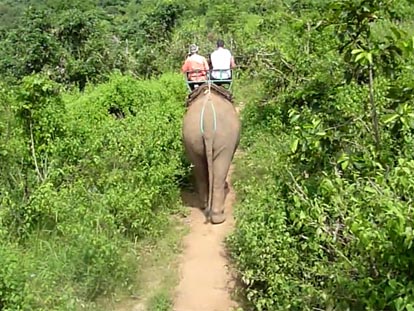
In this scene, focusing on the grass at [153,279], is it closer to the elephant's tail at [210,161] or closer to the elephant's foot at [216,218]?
the elephant's foot at [216,218]

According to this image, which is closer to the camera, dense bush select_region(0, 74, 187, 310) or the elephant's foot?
dense bush select_region(0, 74, 187, 310)

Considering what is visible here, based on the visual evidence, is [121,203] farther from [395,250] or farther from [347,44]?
[395,250]

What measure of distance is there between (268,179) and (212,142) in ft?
2.17

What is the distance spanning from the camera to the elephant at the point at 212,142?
650 centimetres

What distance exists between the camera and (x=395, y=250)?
11.0 ft

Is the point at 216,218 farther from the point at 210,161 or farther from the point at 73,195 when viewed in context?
the point at 73,195

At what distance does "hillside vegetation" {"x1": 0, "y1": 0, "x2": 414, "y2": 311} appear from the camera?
12.3ft

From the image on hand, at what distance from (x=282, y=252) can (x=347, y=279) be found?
0.78m

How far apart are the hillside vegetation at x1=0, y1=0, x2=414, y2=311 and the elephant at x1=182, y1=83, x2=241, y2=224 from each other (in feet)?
0.95

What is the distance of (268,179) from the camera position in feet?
20.4

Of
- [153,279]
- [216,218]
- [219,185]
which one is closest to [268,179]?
[219,185]

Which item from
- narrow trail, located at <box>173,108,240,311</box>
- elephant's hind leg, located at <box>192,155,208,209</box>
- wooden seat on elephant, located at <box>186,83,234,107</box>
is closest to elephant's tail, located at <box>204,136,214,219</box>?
elephant's hind leg, located at <box>192,155,208,209</box>

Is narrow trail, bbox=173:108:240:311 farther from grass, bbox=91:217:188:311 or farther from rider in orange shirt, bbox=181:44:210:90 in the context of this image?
rider in orange shirt, bbox=181:44:210:90

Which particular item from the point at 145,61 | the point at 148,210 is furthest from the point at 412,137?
the point at 145,61
